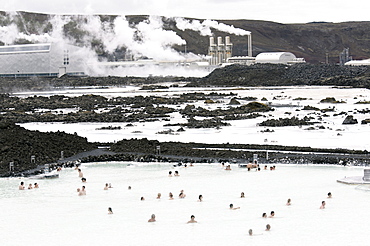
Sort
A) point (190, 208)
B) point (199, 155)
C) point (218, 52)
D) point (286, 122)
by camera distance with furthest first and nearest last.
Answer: point (218, 52) < point (286, 122) < point (199, 155) < point (190, 208)

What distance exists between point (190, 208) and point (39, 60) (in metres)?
139

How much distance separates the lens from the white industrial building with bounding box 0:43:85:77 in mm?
160500

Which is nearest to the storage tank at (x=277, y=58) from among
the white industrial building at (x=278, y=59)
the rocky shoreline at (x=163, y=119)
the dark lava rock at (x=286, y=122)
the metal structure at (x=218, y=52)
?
the white industrial building at (x=278, y=59)

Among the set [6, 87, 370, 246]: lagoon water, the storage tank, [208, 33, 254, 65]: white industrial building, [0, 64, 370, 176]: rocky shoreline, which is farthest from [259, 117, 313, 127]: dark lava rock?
[208, 33, 254, 65]: white industrial building

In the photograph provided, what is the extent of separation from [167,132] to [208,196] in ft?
77.0

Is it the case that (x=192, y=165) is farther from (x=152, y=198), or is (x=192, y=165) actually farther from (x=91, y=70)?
(x=91, y=70)

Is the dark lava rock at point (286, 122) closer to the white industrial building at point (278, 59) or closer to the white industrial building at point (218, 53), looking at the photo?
the white industrial building at point (278, 59)

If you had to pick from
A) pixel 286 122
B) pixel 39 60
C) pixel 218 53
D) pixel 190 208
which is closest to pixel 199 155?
pixel 190 208

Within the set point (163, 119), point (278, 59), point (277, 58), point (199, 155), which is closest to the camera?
point (199, 155)

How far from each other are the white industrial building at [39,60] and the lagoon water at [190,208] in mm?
126267

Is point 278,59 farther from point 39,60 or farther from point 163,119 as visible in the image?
point 163,119

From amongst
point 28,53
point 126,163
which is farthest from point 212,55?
point 126,163

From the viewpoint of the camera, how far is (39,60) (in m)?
162

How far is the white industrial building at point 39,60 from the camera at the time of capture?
160 m
